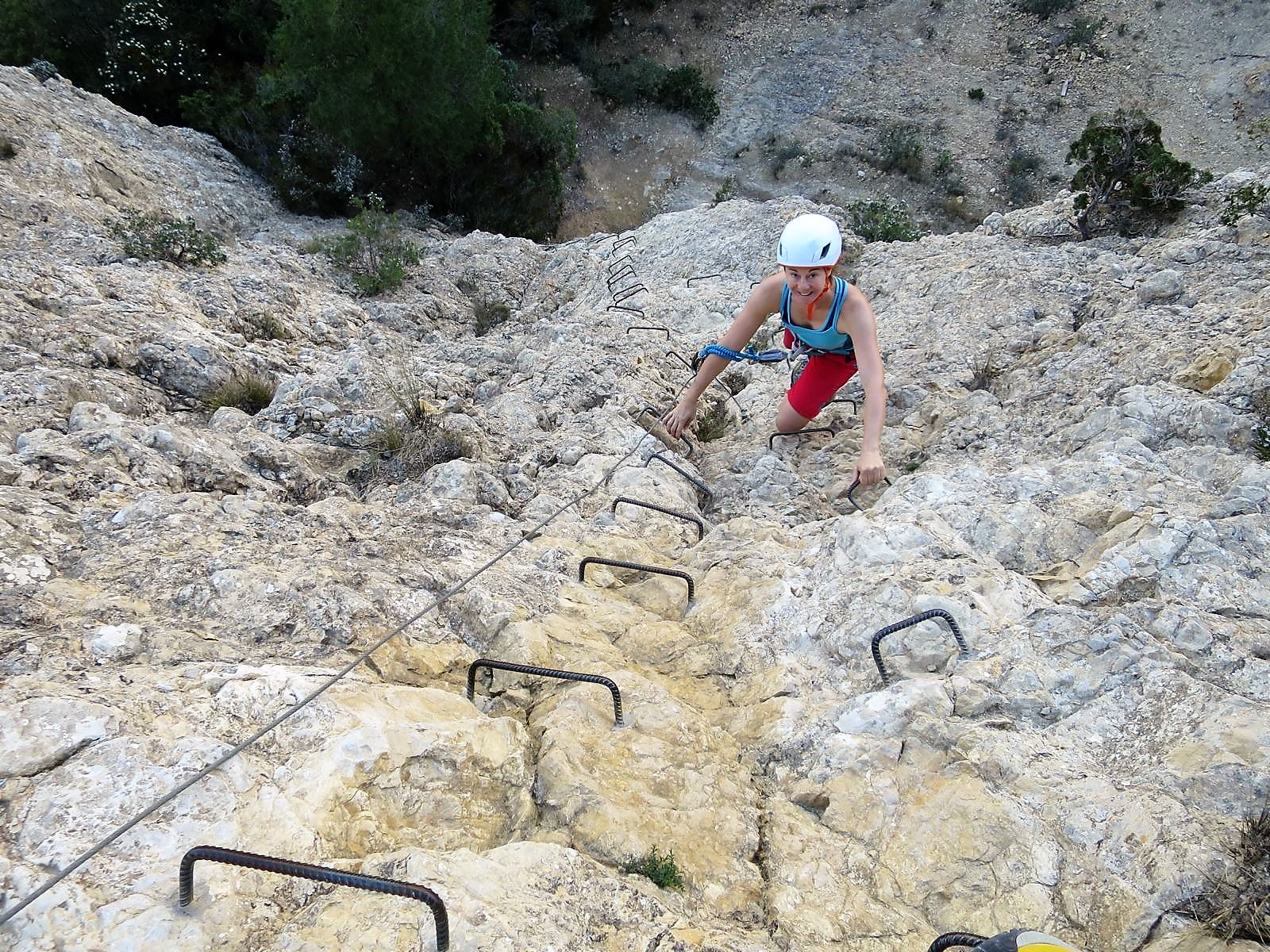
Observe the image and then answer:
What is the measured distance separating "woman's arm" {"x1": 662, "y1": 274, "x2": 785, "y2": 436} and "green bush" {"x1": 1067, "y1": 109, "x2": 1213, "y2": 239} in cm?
455

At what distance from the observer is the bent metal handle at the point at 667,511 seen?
179 inches

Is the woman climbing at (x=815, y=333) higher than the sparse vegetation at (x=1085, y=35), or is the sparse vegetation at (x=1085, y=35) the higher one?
the sparse vegetation at (x=1085, y=35)

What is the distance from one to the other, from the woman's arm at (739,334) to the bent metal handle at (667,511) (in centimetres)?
94

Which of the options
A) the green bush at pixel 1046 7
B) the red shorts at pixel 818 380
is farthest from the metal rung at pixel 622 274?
the green bush at pixel 1046 7

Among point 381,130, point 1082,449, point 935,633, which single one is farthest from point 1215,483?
point 381,130

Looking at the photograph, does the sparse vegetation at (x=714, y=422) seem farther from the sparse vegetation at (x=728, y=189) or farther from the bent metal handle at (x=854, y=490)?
the sparse vegetation at (x=728, y=189)

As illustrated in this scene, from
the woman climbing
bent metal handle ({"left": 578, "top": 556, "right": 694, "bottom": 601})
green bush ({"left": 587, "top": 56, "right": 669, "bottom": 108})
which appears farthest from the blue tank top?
green bush ({"left": 587, "top": 56, "right": 669, "bottom": 108})

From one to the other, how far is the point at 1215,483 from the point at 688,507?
116 inches

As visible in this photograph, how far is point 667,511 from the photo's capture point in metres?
4.65

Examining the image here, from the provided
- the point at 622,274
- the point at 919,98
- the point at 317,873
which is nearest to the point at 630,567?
the point at 317,873

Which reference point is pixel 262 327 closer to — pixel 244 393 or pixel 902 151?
pixel 244 393

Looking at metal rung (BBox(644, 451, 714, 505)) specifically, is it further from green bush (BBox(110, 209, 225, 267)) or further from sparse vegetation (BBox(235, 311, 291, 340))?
green bush (BBox(110, 209, 225, 267))

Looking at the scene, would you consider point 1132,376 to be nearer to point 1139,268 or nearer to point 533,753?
point 1139,268

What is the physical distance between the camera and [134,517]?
3359 millimetres
